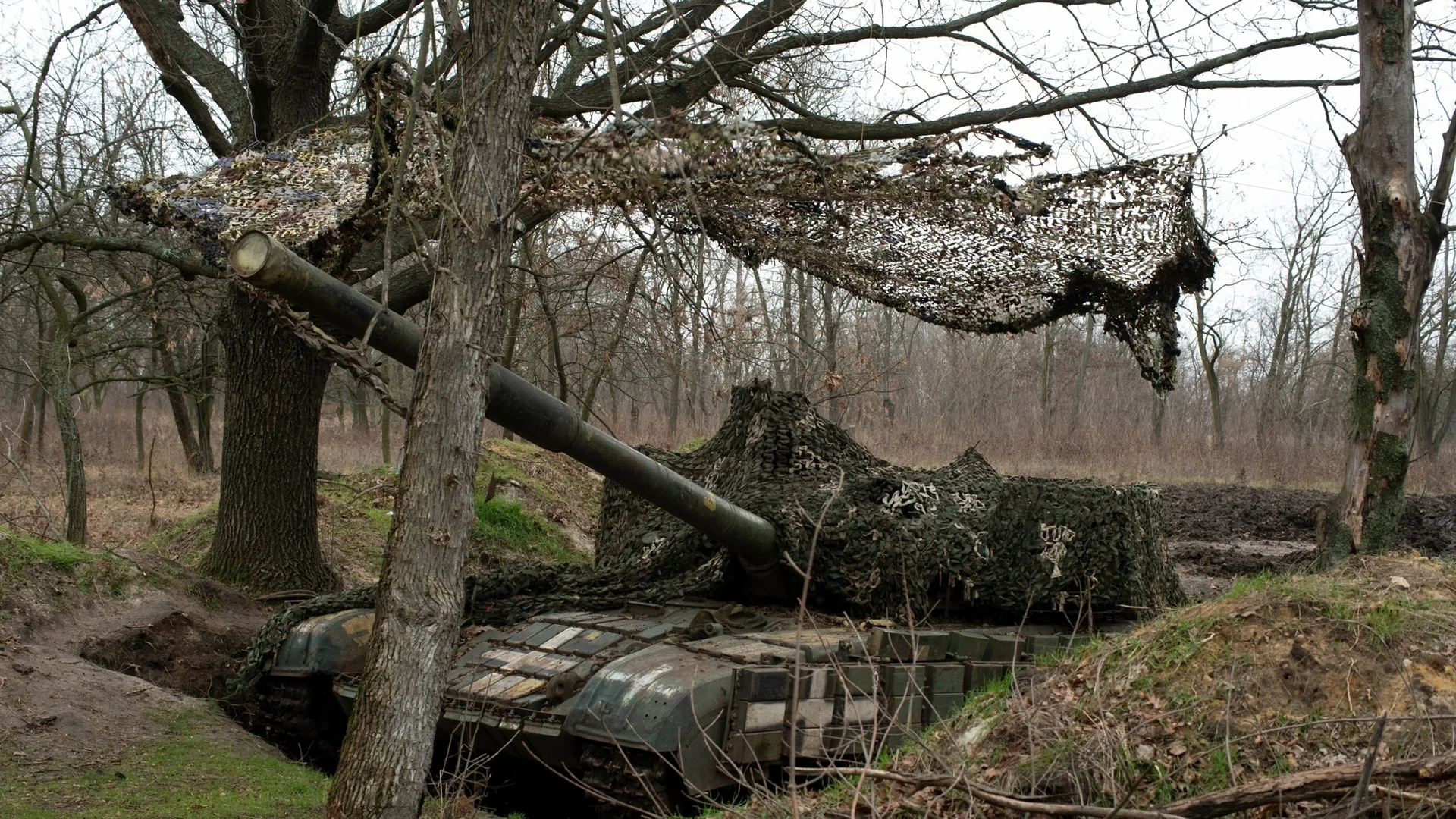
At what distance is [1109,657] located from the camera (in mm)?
5148

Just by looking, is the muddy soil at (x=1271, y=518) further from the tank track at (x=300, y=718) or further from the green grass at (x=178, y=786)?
the green grass at (x=178, y=786)

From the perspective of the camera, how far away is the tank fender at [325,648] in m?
6.89

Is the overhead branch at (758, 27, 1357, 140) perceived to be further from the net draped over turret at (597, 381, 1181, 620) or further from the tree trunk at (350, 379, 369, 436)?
the tree trunk at (350, 379, 369, 436)

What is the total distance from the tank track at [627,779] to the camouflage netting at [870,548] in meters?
1.59

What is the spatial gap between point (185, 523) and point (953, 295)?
28.9 ft

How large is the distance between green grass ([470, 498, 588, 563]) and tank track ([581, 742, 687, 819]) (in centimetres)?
784

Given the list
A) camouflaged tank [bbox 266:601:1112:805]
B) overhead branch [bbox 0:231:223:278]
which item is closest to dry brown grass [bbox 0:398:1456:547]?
overhead branch [bbox 0:231:223:278]

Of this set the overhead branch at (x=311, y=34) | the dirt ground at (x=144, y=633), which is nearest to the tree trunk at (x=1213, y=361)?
the dirt ground at (x=144, y=633)

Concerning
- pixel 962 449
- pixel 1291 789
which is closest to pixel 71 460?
pixel 1291 789

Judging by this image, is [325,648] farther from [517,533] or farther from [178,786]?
[517,533]

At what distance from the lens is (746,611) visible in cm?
731

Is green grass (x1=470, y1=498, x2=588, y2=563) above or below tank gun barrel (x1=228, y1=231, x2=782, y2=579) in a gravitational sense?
below

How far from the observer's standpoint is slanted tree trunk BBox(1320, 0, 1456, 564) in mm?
7129

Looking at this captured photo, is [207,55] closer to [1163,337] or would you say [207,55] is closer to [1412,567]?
[1163,337]
